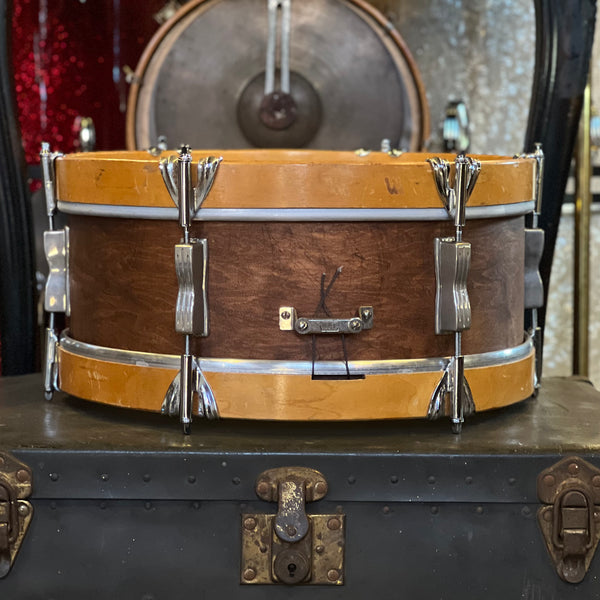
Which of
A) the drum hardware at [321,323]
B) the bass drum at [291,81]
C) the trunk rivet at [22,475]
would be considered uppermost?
the bass drum at [291,81]

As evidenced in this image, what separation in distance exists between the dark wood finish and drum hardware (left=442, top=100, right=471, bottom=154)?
Result: 3.01ft

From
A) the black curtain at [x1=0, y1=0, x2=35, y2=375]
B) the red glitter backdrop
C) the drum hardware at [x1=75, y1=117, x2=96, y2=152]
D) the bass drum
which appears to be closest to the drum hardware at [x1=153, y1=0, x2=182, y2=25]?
the red glitter backdrop

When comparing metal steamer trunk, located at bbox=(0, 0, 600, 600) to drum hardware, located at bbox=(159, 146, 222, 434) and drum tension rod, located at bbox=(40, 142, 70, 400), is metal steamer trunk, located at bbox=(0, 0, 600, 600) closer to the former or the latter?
drum hardware, located at bbox=(159, 146, 222, 434)

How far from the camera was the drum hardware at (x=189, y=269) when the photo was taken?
4.64ft

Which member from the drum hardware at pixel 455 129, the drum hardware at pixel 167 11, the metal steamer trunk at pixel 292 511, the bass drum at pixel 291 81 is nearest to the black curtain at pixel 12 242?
the bass drum at pixel 291 81

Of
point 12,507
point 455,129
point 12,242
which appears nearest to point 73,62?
point 12,242

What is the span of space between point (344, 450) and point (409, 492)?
104 millimetres

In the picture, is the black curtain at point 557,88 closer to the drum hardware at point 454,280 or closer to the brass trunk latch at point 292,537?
the drum hardware at point 454,280

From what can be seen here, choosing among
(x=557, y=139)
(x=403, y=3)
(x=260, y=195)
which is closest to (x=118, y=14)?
(x=403, y=3)

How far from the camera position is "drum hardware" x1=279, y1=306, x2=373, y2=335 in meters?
1.42

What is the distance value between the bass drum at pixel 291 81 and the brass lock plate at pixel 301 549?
1.18 metres

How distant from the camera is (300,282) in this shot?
1434 millimetres

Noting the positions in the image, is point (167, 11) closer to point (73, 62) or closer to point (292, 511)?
point (73, 62)

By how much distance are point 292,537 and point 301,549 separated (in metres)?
0.02
